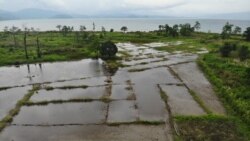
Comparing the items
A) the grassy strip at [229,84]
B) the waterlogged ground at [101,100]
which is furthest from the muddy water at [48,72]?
the grassy strip at [229,84]

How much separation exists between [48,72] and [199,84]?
1399cm

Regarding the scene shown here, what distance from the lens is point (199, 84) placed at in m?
21.8

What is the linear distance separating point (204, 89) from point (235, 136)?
7.97m

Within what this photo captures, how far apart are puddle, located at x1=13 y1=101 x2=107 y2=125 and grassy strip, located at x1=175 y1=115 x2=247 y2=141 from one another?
4.37m

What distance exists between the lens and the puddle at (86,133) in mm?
12883

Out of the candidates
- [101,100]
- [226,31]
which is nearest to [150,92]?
[101,100]

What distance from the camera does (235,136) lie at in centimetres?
1263

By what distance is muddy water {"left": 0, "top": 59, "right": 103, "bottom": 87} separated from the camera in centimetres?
2378

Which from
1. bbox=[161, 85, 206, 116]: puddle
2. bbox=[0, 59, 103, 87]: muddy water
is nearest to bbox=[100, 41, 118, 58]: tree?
bbox=[0, 59, 103, 87]: muddy water

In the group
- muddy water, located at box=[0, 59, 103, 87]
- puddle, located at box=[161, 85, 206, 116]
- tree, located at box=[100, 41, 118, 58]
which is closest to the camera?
puddle, located at box=[161, 85, 206, 116]

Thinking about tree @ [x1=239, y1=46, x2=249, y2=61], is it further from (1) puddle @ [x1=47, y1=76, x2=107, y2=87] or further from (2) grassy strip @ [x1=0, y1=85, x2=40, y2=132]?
(2) grassy strip @ [x1=0, y1=85, x2=40, y2=132]

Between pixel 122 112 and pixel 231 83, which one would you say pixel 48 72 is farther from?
pixel 231 83

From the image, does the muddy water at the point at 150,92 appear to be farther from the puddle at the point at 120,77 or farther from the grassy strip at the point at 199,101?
the grassy strip at the point at 199,101

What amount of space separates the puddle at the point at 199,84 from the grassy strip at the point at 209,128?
5.19 feet
